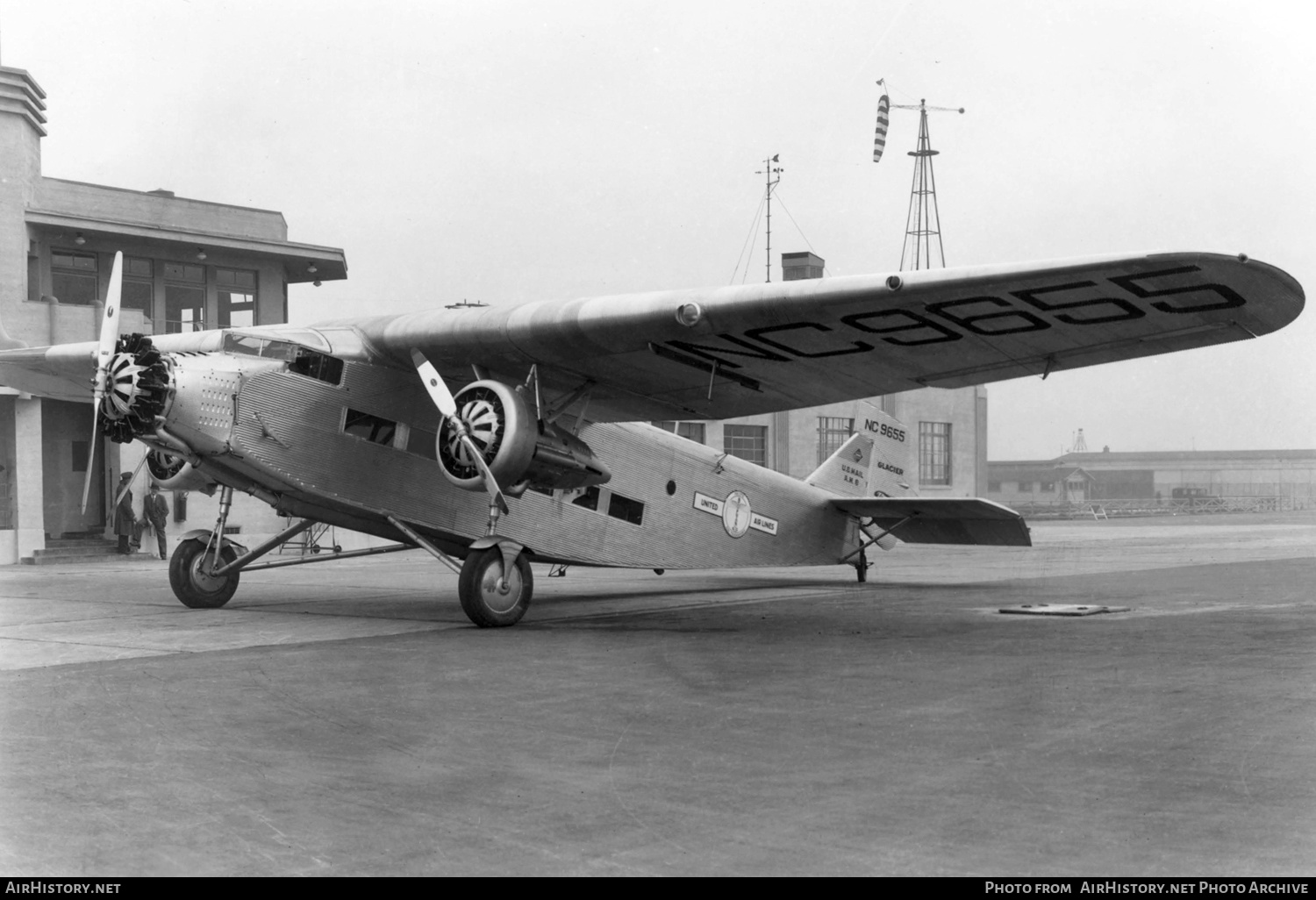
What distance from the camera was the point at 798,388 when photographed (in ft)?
45.6

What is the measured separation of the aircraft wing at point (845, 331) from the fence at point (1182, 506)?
61.7 m

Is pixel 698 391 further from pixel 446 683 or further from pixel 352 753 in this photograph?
pixel 352 753

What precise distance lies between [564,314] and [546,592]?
7.01m

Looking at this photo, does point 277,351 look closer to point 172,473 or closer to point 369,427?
point 369,427

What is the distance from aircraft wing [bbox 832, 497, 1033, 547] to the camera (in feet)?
55.3

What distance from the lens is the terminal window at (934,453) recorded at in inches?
2175

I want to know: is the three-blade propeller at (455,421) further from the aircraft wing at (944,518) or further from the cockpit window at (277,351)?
the aircraft wing at (944,518)

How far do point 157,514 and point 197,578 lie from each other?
1758 cm

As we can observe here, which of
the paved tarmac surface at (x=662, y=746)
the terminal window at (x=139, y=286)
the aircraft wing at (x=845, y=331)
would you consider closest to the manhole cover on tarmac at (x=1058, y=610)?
the paved tarmac surface at (x=662, y=746)

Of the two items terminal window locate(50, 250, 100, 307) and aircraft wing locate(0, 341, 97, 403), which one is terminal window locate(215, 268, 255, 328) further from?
aircraft wing locate(0, 341, 97, 403)

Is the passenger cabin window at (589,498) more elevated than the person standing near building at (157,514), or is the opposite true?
the passenger cabin window at (589,498)

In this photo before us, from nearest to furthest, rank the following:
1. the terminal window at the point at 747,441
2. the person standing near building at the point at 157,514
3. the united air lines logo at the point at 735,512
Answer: the united air lines logo at the point at 735,512, the person standing near building at the point at 157,514, the terminal window at the point at 747,441

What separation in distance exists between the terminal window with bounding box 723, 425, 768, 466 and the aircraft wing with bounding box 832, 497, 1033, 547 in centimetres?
2770
